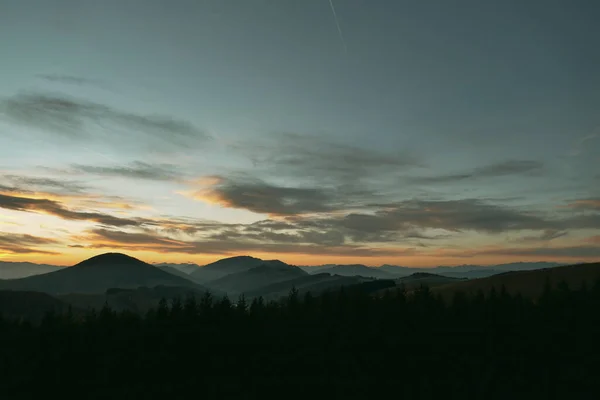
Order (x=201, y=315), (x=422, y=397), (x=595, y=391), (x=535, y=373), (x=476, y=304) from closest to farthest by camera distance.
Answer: (x=595, y=391)
(x=422, y=397)
(x=535, y=373)
(x=201, y=315)
(x=476, y=304)

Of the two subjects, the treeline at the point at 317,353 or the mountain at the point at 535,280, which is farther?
the mountain at the point at 535,280

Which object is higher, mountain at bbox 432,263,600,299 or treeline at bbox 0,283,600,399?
mountain at bbox 432,263,600,299

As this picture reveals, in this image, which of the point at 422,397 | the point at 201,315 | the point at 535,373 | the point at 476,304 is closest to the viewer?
the point at 422,397

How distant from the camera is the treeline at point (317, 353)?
75375 millimetres

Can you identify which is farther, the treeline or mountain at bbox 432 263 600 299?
mountain at bbox 432 263 600 299

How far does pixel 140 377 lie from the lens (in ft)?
254

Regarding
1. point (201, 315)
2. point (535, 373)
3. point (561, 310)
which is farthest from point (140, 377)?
point (561, 310)

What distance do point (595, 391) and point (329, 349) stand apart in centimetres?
4441

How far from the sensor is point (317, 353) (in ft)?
285

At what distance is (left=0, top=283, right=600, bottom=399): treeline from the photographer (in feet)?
247

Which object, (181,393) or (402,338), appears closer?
(181,393)

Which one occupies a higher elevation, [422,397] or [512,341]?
[512,341]

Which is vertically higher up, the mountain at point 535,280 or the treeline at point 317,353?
the mountain at point 535,280

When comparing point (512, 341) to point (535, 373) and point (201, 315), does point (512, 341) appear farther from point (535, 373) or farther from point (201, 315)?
point (201, 315)
